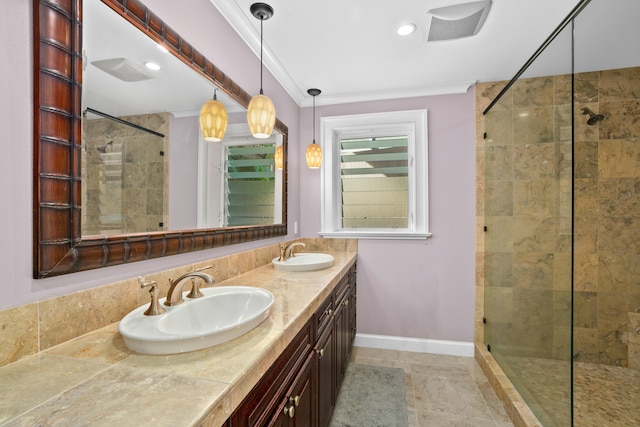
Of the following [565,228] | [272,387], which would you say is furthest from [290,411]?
[565,228]

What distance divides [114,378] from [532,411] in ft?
6.94

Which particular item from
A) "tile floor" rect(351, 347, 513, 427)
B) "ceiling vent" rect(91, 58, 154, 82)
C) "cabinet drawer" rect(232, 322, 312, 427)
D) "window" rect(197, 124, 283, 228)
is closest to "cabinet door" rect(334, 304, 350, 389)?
"tile floor" rect(351, 347, 513, 427)

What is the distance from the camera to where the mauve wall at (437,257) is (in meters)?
2.54

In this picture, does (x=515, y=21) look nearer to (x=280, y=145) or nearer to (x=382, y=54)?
(x=382, y=54)

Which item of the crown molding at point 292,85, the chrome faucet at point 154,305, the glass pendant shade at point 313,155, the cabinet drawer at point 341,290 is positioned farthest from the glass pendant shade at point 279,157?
the chrome faucet at point 154,305

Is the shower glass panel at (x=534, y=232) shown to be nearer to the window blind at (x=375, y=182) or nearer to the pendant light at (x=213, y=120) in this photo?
the window blind at (x=375, y=182)

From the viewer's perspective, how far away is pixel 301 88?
2.66m

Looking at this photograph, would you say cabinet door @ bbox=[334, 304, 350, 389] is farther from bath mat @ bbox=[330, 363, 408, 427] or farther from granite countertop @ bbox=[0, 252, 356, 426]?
granite countertop @ bbox=[0, 252, 356, 426]

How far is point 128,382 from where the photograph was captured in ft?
2.00

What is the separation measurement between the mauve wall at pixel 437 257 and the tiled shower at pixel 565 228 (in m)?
0.12

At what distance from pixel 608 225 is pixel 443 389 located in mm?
1772

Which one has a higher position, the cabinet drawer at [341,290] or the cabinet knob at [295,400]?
the cabinet drawer at [341,290]

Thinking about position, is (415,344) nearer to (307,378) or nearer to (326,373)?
(326,373)

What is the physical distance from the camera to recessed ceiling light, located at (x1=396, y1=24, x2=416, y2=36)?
1780 millimetres
